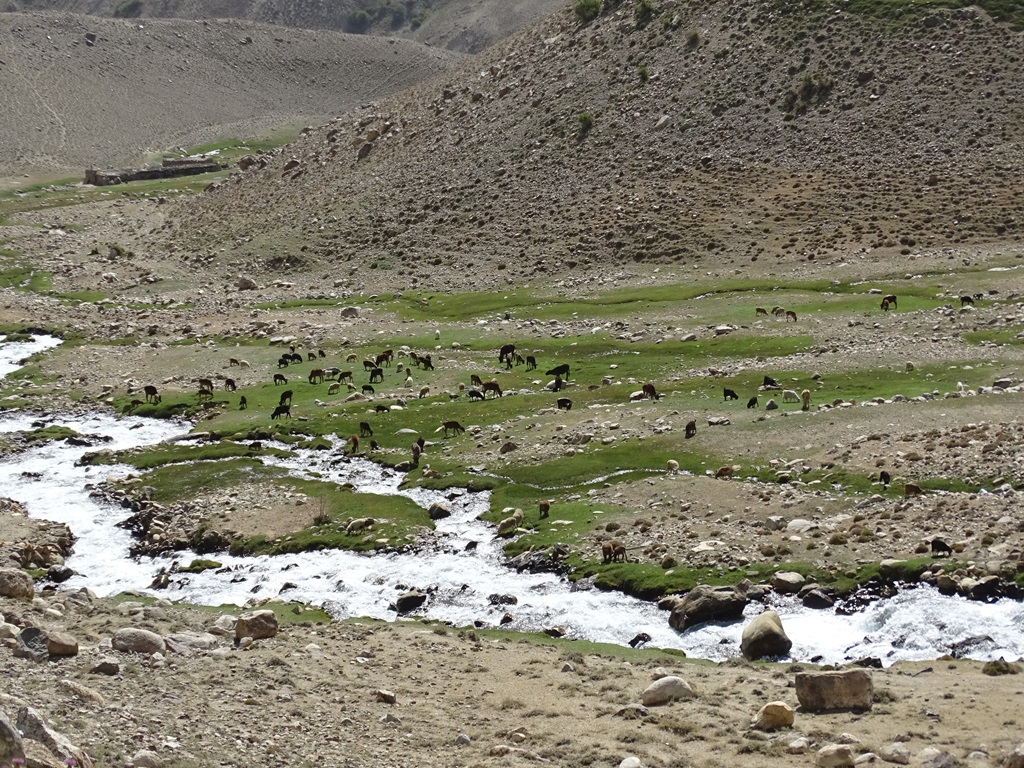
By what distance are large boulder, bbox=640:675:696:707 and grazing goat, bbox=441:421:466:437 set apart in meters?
25.4

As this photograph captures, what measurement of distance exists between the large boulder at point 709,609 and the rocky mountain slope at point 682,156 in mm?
47634

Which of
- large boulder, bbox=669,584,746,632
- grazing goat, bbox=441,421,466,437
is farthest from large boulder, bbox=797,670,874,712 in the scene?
grazing goat, bbox=441,421,466,437

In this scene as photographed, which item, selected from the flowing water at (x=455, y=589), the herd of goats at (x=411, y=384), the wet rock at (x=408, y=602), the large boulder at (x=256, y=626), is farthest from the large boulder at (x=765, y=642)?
the herd of goats at (x=411, y=384)

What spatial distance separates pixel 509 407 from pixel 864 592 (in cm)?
2331

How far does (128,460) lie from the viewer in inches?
2028

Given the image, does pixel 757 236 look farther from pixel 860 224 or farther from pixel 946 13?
pixel 946 13

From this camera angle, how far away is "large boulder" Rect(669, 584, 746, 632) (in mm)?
30922

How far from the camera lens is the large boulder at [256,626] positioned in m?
29.1

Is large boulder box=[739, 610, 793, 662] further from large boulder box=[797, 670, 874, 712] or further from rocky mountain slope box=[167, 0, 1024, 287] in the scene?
rocky mountain slope box=[167, 0, 1024, 287]

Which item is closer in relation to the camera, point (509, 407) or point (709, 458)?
point (709, 458)

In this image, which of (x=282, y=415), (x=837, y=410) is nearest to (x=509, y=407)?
(x=282, y=415)

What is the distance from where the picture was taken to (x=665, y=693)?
82.4ft

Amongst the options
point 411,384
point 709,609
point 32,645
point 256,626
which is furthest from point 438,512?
point 32,645

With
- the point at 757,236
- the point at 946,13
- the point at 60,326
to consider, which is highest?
the point at 946,13
